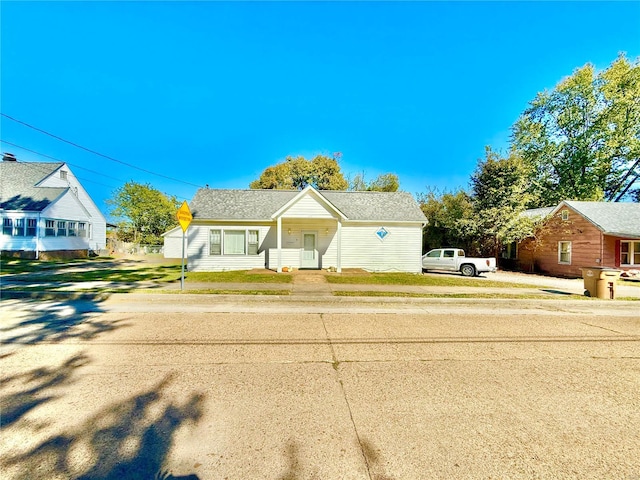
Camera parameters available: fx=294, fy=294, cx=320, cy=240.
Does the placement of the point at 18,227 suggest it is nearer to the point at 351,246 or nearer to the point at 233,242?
the point at 233,242

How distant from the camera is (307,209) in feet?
54.5

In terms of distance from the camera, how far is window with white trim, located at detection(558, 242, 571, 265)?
2027cm

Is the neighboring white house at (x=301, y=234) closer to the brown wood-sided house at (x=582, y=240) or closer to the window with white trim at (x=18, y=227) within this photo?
the brown wood-sided house at (x=582, y=240)

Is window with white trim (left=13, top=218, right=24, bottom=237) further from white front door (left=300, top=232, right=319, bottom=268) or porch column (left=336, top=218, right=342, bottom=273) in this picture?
porch column (left=336, top=218, right=342, bottom=273)

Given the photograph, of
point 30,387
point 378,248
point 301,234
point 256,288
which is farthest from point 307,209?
point 30,387

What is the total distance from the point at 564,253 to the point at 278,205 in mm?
20203

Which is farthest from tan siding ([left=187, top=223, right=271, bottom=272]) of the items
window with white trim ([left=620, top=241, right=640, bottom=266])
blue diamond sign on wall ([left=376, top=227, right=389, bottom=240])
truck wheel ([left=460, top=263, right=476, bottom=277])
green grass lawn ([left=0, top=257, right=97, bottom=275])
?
window with white trim ([left=620, top=241, right=640, bottom=266])

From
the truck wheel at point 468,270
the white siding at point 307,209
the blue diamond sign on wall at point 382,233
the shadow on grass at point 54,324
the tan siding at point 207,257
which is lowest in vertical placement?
the shadow on grass at point 54,324

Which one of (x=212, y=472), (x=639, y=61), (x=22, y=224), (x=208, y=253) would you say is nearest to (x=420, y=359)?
(x=212, y=472)

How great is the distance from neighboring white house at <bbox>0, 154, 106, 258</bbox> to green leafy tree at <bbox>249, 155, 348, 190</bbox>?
20.2m

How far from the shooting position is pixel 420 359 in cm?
497

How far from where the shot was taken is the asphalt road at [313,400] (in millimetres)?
2535

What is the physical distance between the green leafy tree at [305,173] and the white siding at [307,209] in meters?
22.1

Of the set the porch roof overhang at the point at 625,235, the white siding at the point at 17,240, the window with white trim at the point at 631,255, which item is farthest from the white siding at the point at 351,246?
the white siding at the point at 17,240
